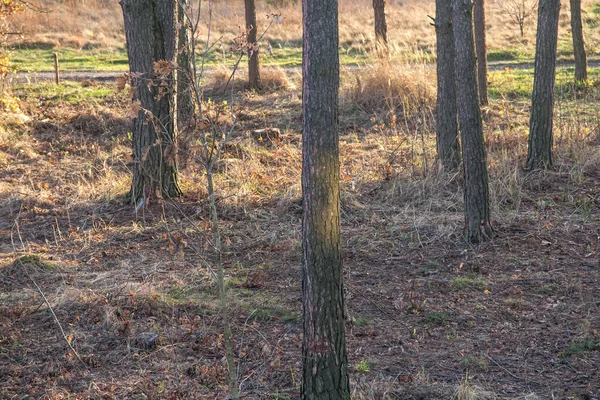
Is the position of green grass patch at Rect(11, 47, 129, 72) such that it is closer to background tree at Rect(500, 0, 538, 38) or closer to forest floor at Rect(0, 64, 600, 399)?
forest floor at Rect(0, 64, 600, 399)

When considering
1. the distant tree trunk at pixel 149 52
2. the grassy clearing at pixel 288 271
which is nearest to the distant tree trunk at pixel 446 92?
the grassy clearing at pixel 288 271

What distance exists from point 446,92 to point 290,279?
4161mm

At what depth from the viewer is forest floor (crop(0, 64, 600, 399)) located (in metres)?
5.40

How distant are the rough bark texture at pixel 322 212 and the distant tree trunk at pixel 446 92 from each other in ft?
19.1

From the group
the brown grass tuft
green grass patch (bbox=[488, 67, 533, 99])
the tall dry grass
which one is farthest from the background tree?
the brown grass tuft

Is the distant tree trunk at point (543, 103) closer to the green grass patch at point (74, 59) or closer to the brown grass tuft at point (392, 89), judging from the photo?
the brown grass tuft at point (392, 89)

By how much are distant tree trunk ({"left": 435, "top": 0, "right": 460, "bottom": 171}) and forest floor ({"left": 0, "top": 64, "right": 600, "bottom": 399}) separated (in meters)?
0.33

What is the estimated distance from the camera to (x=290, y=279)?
7.34 meters

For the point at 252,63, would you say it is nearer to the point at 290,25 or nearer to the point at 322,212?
the point at 290,25

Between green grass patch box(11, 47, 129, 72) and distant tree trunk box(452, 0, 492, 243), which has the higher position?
green grass patch box(11, 47, 129, 72)

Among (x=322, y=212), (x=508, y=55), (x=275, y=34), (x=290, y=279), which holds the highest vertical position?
(x=275, y=34)

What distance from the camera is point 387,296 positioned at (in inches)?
269

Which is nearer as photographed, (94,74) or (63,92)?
(63,92)

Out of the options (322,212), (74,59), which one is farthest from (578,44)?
(74,59)
